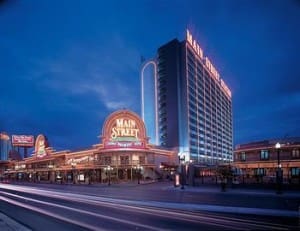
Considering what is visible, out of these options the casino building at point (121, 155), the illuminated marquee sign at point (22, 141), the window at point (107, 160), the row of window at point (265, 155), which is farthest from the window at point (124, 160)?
the illuminated marquee sign at point (22, 141)

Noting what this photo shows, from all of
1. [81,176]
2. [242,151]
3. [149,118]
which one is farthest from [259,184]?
[149,118]

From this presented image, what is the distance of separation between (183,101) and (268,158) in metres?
65.8

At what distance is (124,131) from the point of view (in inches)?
3209

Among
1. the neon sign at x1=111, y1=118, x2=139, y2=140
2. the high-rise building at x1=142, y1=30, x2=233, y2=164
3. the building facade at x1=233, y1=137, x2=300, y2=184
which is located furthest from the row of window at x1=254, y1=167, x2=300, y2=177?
the high-rise building at x1=142, y1=30, x2=233, y2=164

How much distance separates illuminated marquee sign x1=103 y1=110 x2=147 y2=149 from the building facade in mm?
20201

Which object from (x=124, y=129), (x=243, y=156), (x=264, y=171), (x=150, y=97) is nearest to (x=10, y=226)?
(x=264, y=171)

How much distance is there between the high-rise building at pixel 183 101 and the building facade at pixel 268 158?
1757 inches

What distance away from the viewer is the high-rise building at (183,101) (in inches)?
5236

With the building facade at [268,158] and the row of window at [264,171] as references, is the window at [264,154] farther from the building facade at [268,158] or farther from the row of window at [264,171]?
the row of window at [264,171]

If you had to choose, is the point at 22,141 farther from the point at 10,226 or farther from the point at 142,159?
the point at 10,226

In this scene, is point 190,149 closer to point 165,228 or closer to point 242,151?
point 242,151

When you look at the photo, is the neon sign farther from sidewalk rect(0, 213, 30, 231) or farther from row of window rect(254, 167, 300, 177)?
sidewalk rect(0, 213, 30, 231)

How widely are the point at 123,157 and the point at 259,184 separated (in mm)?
41238

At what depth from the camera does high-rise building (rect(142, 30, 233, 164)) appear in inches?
5236
